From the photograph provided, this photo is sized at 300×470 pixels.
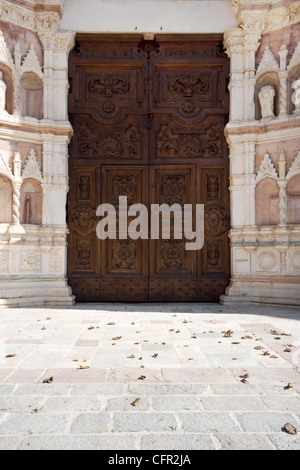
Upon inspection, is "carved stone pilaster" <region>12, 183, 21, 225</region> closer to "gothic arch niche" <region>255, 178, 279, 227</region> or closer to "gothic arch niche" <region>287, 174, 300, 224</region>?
"gothic arch niche" <region>255, 178, 279, 227</region>

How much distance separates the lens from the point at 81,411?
2.39 metres

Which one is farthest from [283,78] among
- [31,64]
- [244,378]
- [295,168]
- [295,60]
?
[244,378]

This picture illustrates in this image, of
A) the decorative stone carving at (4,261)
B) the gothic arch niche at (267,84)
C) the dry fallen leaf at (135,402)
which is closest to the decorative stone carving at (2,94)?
the decorative stone carving at (4,261)

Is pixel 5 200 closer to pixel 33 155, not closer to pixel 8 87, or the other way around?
pixel 33 155

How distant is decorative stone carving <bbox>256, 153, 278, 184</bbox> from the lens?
7035 mm

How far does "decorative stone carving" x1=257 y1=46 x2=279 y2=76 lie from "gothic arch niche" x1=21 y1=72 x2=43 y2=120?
13.9 feet

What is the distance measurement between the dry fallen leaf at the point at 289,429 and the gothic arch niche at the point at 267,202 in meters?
5.31

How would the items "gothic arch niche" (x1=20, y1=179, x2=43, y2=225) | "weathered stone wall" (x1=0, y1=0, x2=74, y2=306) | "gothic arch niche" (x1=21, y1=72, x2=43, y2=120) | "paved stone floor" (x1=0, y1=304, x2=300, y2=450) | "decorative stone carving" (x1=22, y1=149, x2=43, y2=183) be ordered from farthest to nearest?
1. "gothic arch niche" (x1=21, y1=72, x2=43, y2=120)
2. "gothic arch niche" (x1=20, y1=179, x2=43, y2=225)
3. "decorative stone carving" (x1=22, y1=149, x2=43, y2=183)
4. "weathered stone wall" (x1=0, y1=0, x2=74, y2=306)
5. "paved stone floor" (x1=0, y1=304, x2=300, y2=450)

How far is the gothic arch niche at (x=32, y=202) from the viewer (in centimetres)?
710

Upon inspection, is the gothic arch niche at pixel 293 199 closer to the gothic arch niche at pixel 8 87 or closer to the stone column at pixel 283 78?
the stone column at pixel 283 78

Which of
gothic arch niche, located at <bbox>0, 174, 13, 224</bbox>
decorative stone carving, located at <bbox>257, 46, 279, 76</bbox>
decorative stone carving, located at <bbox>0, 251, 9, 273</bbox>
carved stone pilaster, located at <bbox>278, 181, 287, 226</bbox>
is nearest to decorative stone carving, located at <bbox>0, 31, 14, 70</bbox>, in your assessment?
gothic arch niche, located at <bbox>0, 174, 13, 224</bbox>

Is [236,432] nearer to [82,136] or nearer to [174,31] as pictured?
[82,136]
